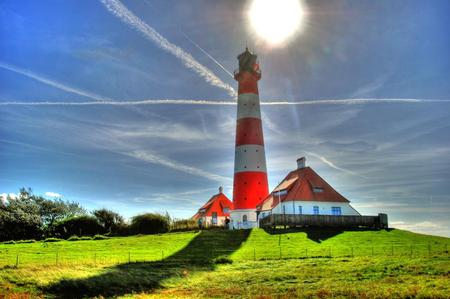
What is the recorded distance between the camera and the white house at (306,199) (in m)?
43.2

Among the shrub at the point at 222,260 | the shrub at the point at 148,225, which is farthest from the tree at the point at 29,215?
the shrub at the point at 222,260

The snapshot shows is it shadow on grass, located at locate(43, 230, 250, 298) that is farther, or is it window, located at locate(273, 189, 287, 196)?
window, located at locate(273, 189, 287, 196)

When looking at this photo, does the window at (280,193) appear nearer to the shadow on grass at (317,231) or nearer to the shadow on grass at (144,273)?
the shadow on grass at (317,231)

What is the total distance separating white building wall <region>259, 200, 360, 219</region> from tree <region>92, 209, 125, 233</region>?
20.5 metres

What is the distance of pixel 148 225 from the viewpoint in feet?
168

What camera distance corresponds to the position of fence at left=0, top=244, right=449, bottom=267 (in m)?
26.2

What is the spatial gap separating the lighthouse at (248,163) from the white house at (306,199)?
1.36 m

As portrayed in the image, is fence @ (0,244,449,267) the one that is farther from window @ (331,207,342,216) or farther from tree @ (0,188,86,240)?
tree @ (0,188,86,240)

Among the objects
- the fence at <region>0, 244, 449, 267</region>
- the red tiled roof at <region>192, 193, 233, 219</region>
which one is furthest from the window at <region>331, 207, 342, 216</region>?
the red tiled roof at <region>192, 193, 233, 219</region>

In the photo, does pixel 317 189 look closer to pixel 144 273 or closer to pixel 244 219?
pixel 244 219

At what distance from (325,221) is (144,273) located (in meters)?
24.5

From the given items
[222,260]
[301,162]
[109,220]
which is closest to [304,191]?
[301,162]

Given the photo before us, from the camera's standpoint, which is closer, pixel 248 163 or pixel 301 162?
pixel 248 163

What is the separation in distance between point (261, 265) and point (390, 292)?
960 centimetres
